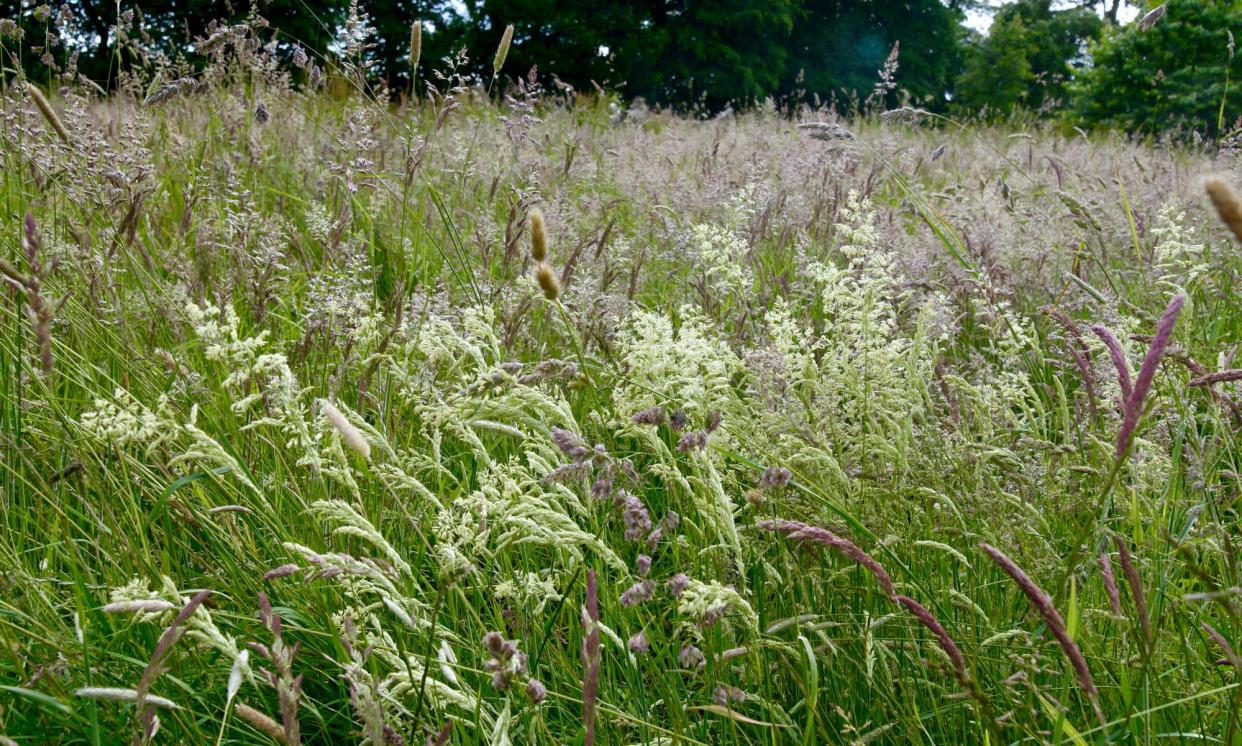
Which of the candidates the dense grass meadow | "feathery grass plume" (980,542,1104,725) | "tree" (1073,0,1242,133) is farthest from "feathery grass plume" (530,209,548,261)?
"tree" (1073,0,1242,133)

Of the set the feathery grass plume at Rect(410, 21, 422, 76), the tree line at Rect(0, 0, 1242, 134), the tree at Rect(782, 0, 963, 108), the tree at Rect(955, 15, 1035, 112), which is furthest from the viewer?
the tree at Rect(782, 0, 963, 108)

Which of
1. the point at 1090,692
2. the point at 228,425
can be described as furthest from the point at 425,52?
the point at 1090,692

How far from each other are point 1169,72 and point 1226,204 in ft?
54.0

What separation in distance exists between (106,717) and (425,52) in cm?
2228

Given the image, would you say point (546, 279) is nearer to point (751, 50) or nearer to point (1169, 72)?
point (1169, 72)

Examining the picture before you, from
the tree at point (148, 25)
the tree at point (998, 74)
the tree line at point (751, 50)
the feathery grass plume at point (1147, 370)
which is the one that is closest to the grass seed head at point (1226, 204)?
the feathery grass plume at point (1147, 370)

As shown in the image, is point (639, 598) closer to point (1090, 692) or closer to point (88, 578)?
point (1090, 692)

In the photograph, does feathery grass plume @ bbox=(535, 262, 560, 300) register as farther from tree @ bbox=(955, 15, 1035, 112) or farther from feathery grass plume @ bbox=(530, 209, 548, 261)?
tree @ bbox=(955, 15, 1035, 112)

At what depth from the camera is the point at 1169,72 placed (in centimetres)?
1398

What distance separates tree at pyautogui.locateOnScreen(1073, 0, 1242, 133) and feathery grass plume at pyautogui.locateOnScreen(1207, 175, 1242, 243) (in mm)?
12387

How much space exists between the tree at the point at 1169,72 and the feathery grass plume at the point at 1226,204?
40.6 ft

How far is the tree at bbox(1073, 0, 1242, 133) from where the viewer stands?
1154 centimetres

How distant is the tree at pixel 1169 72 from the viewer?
37.9 feet

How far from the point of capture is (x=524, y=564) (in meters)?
1.59
